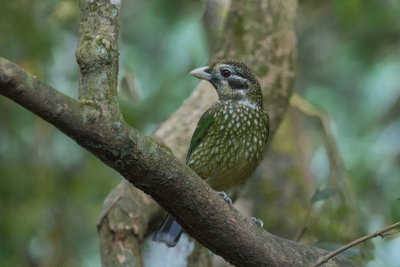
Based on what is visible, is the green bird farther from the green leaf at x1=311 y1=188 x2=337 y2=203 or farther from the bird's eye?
the green leaf at x1=311 y1=188 x2=337 y2=203

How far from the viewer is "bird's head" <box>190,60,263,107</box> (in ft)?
13.2

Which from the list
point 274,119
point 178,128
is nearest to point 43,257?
point 178,128

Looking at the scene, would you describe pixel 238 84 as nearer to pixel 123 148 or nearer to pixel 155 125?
pixel 123 148

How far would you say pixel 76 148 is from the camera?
7227mm

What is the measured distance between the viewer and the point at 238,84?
4.06 metres

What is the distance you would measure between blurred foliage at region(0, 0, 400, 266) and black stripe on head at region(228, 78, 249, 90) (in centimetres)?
134

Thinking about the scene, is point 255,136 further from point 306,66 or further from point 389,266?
point 306,66

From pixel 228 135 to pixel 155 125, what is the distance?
2.30 m

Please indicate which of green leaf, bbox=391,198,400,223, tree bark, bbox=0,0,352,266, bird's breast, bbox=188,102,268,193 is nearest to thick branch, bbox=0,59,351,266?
tree bark, bbox=0,0,352,266

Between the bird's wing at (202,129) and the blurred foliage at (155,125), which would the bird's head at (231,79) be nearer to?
the bird's wing at (202,129)

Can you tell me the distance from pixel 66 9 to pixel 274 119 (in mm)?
2450

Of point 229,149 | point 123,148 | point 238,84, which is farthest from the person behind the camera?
point 238,84

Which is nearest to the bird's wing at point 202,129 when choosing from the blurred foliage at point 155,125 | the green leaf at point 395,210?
the green leaf at point 395,210

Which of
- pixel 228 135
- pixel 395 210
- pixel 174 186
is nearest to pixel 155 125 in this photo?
pixel 228 135
